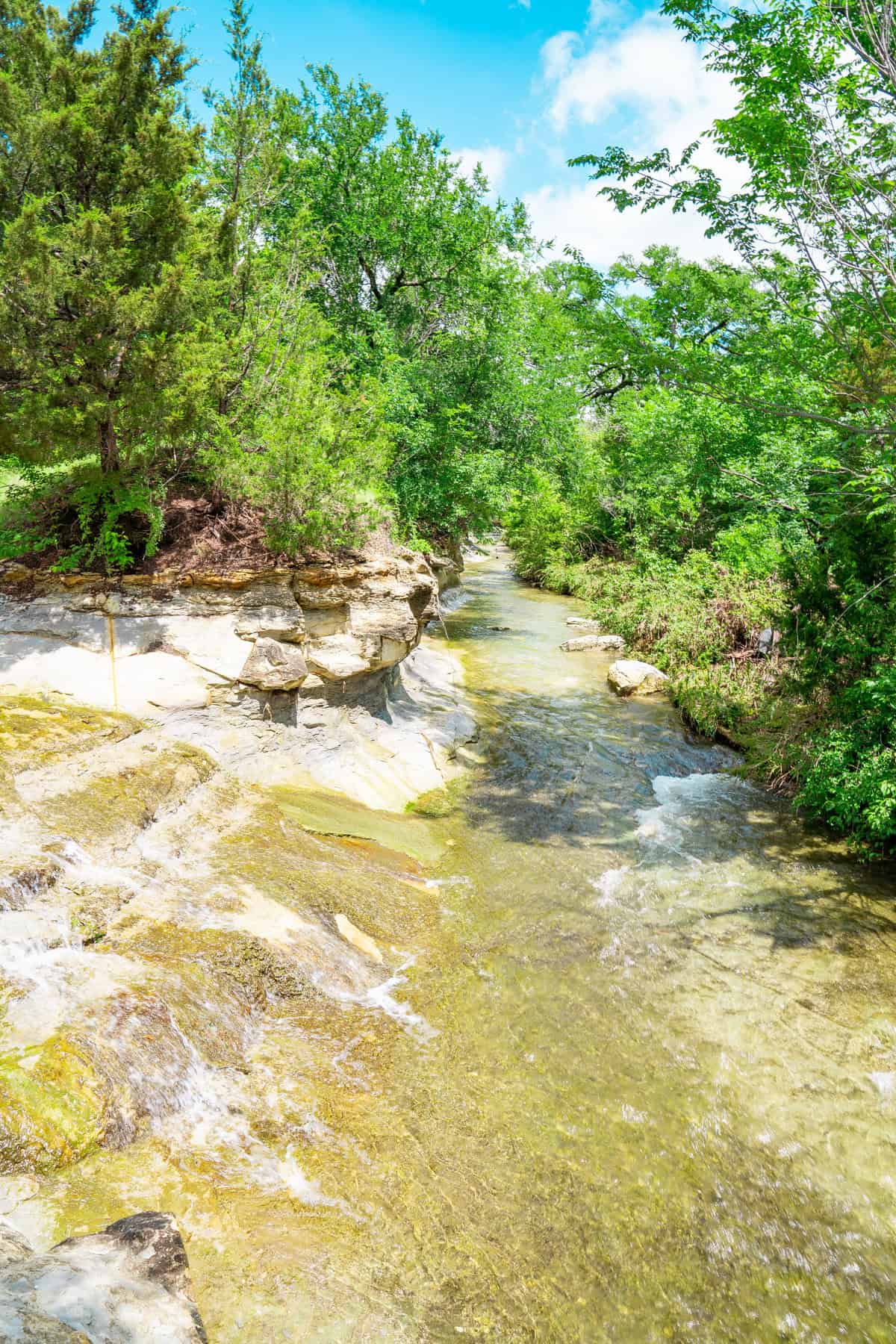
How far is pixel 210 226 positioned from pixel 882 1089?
10.3 meters

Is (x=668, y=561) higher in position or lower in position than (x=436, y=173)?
lower

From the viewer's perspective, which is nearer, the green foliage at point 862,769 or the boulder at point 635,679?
the green foliage at point 862,769

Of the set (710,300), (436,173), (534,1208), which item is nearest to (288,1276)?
(534,1208)

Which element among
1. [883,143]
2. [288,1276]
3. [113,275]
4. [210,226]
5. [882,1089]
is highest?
[883,143]

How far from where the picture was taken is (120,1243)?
2.48 m

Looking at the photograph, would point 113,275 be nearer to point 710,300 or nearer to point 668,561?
point 668,561

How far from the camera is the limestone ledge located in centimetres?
735

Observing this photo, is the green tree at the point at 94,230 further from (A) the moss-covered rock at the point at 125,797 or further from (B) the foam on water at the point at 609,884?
(B) the foam on water at the point at 609,884

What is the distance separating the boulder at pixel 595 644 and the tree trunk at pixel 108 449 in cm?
1131

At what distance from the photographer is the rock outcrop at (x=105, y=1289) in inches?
77.0

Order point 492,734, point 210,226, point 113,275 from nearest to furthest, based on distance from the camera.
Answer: point 113,275 < point 210,226 < point 492,734

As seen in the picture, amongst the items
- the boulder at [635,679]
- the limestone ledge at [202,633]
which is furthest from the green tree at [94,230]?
the boulder at [635,679]

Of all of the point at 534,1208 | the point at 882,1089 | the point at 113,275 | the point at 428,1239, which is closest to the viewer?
the point at 428,1239

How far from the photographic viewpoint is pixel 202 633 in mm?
8023
